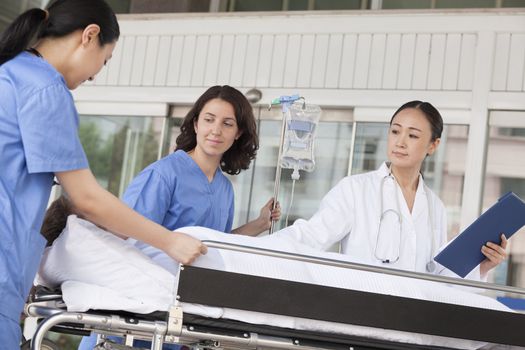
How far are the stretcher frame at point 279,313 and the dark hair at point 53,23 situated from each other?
68 cm

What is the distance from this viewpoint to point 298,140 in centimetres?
400

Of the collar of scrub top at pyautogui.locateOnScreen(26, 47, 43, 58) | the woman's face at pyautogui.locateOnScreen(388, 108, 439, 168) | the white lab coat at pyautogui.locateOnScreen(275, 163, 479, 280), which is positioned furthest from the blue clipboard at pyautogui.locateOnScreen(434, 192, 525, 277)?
the collar of scrub top at pyautogui.locateOnScreen(26, 47, 43, 58)

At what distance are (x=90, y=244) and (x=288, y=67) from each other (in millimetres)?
4741

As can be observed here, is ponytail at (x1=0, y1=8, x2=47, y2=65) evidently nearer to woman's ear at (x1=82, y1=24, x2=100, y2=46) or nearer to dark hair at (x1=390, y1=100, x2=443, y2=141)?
woman's ear at (x1=82, y1=24, x2=100, y2=46)

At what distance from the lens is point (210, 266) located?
2607 millimetres

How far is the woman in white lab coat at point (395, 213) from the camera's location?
341 centimetres

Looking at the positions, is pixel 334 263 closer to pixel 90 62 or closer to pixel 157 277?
pixel 157 277

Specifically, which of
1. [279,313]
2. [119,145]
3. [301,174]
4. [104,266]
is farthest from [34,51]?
[119,145]

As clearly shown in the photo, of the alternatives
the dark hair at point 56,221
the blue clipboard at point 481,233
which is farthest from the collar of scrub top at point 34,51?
the blue clipboard at point 481,233

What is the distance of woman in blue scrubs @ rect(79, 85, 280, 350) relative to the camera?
10.8ft

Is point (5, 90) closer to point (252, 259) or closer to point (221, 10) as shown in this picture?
point (252, 259)

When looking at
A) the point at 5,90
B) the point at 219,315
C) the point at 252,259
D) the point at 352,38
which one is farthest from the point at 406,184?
the point at 352,38

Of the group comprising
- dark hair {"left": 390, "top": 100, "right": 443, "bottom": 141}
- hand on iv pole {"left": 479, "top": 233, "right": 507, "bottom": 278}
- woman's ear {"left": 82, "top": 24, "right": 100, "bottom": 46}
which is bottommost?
hand on iv pole {"left": 479, "top": 233, "right": 507, "bottom": 278}

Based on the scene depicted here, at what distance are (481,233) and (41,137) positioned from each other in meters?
1.67
